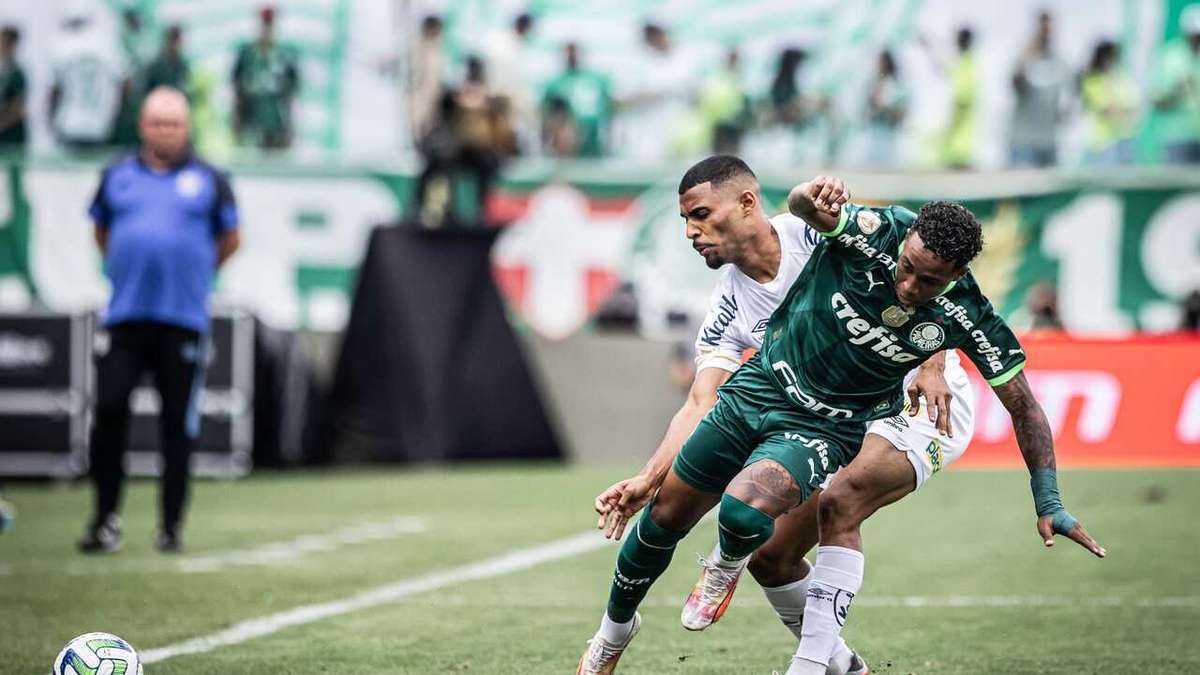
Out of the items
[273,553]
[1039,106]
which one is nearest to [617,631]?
[273,553]

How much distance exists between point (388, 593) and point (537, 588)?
0.73 meters

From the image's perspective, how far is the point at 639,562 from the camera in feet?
18.8

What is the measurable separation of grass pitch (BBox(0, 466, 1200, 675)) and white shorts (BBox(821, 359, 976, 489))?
74 cm

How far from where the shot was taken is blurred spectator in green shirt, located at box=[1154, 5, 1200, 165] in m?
18.1

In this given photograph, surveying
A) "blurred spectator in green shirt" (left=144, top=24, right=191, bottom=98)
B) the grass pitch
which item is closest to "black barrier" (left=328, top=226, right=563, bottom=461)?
the grass pitch

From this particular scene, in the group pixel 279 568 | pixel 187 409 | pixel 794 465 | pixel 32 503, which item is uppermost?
pixel 794 465

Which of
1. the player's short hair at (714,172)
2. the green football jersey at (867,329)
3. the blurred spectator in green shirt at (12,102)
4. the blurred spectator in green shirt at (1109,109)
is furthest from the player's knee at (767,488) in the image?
the blurred spectator in green shirt at (12,102)

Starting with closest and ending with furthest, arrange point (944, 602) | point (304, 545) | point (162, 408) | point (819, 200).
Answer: point (819, 200) < point (944, 602) < point (162, 408) < point (304, 545)

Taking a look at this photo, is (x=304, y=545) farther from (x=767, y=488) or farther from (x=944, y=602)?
(x=767, y=488)

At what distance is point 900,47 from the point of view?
1894cm

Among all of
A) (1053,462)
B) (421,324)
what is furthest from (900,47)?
(1053,462)

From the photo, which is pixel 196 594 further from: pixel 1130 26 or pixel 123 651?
pixel 1130 26

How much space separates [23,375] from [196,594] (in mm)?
7273

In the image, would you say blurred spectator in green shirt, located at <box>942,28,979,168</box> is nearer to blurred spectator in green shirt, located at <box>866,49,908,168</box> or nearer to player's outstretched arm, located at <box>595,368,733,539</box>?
blurred spectator in green shirt, located at <box>866,49,908,168</box>
